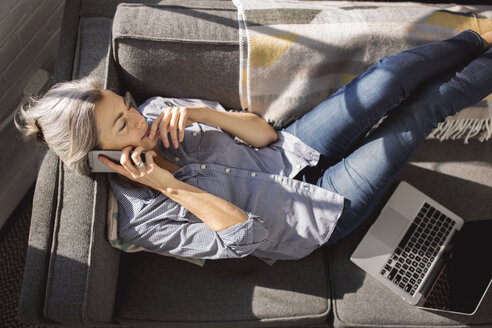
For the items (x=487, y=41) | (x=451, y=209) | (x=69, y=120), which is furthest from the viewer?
(x=451, y=209)

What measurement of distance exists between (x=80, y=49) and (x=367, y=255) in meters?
1.35

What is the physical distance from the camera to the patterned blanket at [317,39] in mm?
1470

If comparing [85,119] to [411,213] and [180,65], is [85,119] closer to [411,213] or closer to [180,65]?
[180,65]

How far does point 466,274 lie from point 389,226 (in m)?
0.31

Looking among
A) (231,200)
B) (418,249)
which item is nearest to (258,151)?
(231,200)

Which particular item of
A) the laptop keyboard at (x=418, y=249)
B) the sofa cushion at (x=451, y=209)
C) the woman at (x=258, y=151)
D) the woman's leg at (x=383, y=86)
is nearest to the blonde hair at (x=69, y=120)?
the woman at (x=258, y=151)

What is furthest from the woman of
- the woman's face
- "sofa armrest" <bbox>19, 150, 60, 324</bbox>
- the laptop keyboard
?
the laptop keyboard

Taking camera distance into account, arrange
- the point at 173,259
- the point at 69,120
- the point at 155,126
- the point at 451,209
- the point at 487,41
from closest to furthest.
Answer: the point at 69,120 < the point at 155,126 < the point at 487,41 < the point at 173,259 < the point at 451,209

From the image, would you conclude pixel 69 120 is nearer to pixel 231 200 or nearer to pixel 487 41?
pixel 231 200

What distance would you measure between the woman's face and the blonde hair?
2cm

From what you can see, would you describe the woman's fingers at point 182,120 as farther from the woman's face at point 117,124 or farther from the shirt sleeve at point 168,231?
the shirt sleeve at point 168,231

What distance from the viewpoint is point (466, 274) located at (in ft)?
4.75

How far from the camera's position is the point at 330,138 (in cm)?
145

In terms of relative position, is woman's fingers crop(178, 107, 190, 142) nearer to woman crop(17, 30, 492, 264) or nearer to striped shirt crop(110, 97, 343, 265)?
woman crop(17, 30, 492, 264)
